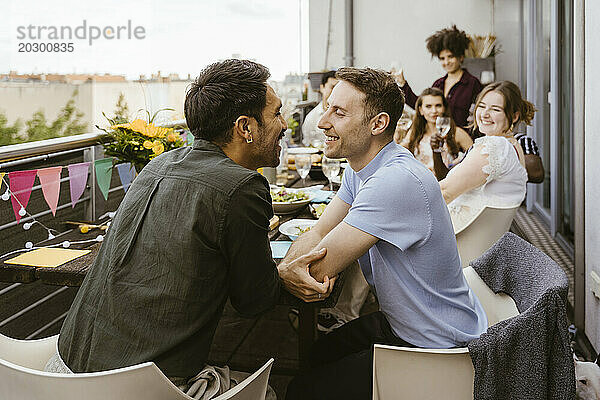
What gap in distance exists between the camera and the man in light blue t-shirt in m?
1.59

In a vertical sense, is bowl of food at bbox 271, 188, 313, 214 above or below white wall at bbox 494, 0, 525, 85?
below

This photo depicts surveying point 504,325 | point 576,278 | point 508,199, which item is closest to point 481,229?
point 508,199

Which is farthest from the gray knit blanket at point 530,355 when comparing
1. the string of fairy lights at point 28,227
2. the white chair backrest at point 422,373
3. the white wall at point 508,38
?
the white wall at point 508,38

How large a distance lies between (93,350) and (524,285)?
1.15 metres

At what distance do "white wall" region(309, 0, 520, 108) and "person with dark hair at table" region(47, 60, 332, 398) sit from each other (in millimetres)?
6471

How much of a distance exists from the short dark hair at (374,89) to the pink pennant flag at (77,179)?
1.26 metres

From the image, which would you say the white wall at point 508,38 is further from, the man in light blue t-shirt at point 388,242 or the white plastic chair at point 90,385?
the white plastic chair at point 90,385

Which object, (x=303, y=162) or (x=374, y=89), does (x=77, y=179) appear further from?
(x=374, y=89)

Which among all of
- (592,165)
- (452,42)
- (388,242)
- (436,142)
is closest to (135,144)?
(388,242)

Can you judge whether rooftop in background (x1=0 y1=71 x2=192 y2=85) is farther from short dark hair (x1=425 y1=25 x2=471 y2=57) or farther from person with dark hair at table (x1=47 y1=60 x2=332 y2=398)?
short dark hair (x1=425 y1=25 x2=471 y2=57)

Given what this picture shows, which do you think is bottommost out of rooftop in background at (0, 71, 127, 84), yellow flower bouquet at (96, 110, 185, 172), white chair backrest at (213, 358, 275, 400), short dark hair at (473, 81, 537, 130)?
white chair backrest at (213, 358, 275, 400)

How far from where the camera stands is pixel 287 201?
8.80ft

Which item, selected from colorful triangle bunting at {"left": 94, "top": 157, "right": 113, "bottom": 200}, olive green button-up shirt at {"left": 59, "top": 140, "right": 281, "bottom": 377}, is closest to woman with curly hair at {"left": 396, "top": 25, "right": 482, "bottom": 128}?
colorful triangle bunting at {"left": 94, "top": 157, "right": 113, "bottom": 200}

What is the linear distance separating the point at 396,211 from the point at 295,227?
73 centimetres
